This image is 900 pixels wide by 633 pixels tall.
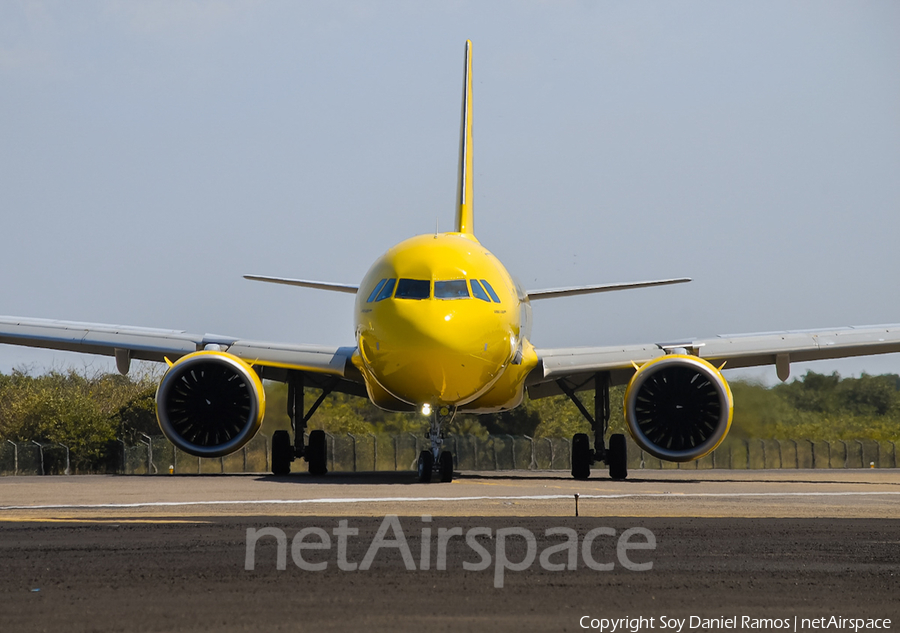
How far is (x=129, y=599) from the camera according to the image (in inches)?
258

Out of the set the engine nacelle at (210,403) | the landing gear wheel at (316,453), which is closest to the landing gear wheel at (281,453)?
the landing gear wheel at (316,453)

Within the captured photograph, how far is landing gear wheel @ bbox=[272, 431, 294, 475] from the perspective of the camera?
959 inches

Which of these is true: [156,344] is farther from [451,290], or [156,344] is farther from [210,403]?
[451,290]

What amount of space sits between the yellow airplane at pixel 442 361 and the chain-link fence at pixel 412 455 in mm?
9690

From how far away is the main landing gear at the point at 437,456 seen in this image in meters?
18.9

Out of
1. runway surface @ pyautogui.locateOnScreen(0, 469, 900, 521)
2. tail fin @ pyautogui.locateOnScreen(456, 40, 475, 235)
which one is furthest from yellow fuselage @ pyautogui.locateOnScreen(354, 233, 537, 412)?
tail fin @ pyautogui.locateOnScreen(456, 40, 475, 235)

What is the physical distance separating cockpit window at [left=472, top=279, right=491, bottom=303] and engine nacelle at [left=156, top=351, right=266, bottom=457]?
173 inches

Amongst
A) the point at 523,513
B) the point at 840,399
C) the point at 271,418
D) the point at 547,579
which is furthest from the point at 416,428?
the point at 547,579

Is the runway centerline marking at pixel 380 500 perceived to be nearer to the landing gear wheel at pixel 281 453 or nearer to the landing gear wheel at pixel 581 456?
the landing gear wheel at pixel 581 456

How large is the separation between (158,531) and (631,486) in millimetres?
11100

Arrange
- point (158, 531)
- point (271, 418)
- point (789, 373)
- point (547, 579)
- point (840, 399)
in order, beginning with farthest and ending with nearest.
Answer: point (840, 399) → point (271, 418) → point (789, 373) → point (158, 531) → point (547, 579)

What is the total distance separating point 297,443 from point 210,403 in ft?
11.7

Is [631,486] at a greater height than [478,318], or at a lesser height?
lesser

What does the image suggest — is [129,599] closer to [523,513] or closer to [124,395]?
[523,513]
